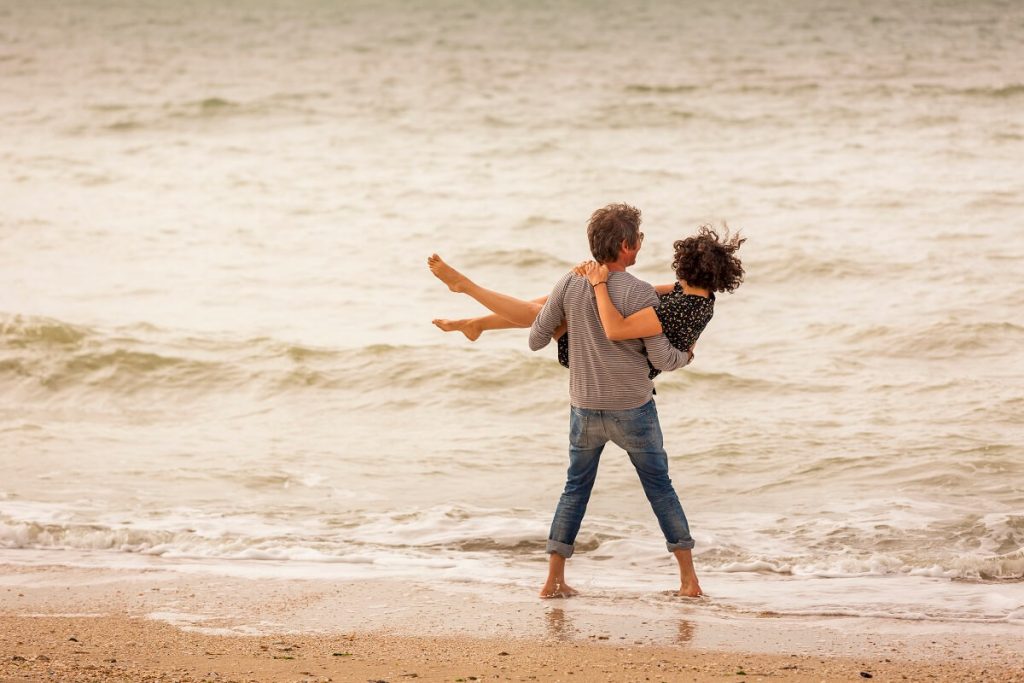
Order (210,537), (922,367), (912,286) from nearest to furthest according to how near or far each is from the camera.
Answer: (210,537) → (922,367) → (912,286)

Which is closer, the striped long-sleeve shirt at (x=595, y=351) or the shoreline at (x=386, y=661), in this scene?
the shoreline at (x=386, y=661)

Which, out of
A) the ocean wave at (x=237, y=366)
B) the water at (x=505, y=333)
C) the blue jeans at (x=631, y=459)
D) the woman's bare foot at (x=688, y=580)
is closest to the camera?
the blue jeans at (x=631, y=459)

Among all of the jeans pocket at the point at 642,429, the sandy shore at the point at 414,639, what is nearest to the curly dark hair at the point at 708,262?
the jeans pocket at the point at 642,429

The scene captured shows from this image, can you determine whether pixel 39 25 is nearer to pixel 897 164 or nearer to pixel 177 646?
pixel 897 164

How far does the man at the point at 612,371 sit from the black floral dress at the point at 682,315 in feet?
0.18

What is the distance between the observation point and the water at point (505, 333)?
22.5 feet

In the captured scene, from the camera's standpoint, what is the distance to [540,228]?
19219 mm

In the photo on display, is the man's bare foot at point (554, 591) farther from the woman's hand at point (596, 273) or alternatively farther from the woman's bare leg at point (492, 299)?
the woman's hand at point (596, 273)

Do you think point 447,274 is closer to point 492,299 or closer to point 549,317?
point 492,299

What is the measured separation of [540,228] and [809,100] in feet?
47.6

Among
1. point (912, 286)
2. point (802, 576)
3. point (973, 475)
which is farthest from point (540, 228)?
point (802, 576)

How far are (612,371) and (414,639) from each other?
1.38 meters

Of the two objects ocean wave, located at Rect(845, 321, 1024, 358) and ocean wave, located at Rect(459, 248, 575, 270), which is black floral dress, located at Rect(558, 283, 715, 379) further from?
ocean wave, located at Rect(459, 248, 575, 270)

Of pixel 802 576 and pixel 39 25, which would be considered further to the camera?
pixel 39 25
